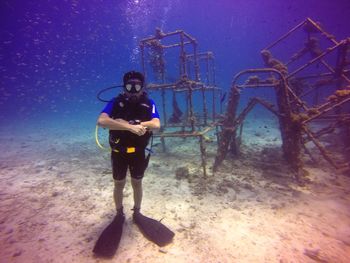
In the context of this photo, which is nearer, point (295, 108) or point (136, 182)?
point (136, 182)

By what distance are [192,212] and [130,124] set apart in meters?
2.75

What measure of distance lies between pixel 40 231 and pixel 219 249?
362 centimetres

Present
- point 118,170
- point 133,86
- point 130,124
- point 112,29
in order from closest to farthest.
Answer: point 130,124 < point 133,86 < point 118,170 < point 112,29

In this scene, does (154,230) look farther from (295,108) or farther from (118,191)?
(295,108)

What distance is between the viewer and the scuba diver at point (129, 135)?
386cm

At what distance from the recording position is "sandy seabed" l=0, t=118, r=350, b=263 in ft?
13.0

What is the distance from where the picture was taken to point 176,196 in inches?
238

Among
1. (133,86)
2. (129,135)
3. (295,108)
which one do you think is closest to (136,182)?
(129,135)

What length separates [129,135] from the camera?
13.0 feet

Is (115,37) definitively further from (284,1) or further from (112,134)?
(112,134)

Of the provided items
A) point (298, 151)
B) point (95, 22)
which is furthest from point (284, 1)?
point (298, 151)

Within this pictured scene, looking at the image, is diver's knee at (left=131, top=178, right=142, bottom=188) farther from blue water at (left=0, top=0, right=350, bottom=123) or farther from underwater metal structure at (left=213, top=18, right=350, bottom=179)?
blue water at (left=0, top=0, right=350, bottom=123)

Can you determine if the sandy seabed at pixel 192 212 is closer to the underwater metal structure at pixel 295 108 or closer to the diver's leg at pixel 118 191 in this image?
the diver's leg at pixel 118 191

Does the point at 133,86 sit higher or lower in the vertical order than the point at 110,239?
higher
